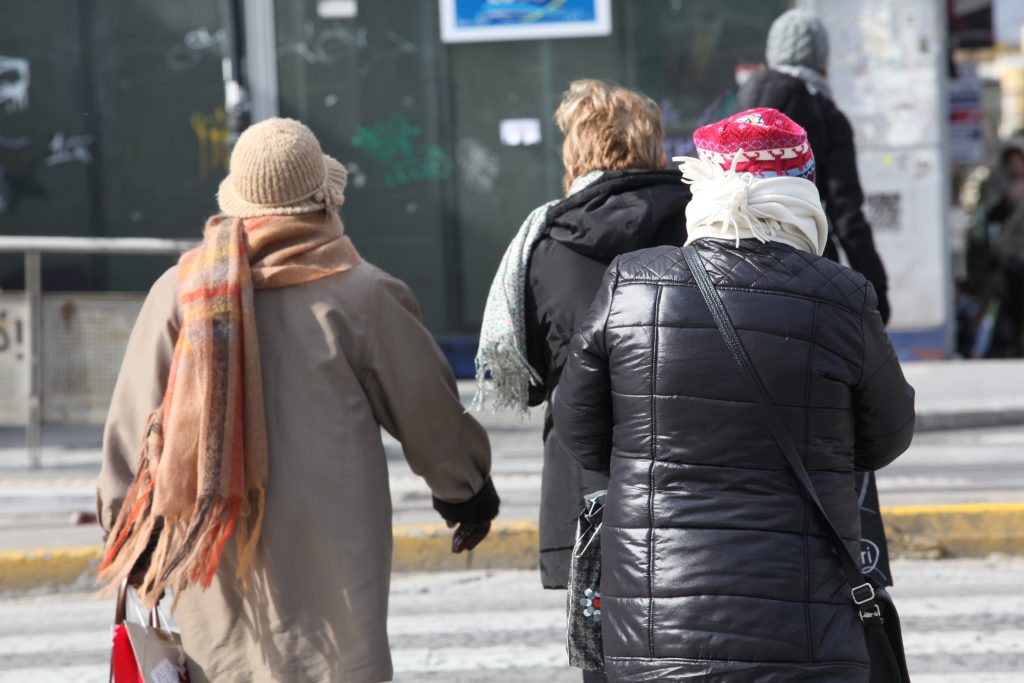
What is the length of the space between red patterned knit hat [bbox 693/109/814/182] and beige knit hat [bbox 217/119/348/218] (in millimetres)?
892

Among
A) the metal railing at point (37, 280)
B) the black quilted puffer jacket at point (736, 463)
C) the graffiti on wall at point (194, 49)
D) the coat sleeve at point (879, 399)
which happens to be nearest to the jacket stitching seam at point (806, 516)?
the black quilted puffer jacket at point (736, 463)

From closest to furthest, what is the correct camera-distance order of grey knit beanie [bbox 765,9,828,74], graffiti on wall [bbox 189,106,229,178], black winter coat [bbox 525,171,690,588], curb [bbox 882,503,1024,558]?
black winter coat [bbox 525,171,690,588] < grey knit beanie [bbox 765,9,828,74] < curb [bbox 882,503,1024,558] < graffiti on wall [bbox 189,106,229,178]

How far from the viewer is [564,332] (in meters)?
3.58

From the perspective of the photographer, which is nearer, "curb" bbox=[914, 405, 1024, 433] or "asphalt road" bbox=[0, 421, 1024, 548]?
"asphalt road" bbox=[0, 421, 1024, 548]

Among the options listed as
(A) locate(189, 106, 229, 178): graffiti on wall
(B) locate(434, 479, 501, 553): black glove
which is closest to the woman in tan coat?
(B) locate(434, 479, 501, 553): black glove

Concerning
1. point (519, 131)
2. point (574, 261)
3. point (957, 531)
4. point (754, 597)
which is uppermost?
point (519, 131)

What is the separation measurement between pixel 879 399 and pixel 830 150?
2.35 m

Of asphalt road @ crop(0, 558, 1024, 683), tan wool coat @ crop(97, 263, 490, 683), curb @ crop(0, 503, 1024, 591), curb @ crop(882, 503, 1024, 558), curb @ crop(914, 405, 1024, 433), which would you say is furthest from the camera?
curb @ crop(914, 405, 1024, 433)

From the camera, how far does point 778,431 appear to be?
266 centimetres

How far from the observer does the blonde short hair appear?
3697mm

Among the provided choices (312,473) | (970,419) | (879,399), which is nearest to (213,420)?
(312,473)

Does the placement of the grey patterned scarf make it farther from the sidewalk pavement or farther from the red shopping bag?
the sidewalk pavement

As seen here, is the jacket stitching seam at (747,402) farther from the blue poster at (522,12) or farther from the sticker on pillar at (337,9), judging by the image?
the sticker on pillar at (337,9)

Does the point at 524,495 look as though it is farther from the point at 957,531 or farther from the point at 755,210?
the point at 755,210
